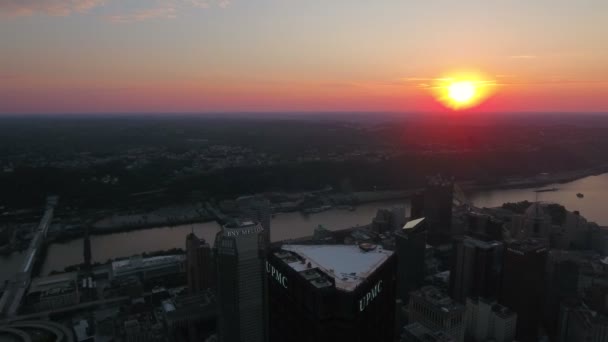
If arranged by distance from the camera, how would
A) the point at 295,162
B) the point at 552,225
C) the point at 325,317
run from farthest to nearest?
the point at 295,162 < the point at 552,225 < the point at 325,317

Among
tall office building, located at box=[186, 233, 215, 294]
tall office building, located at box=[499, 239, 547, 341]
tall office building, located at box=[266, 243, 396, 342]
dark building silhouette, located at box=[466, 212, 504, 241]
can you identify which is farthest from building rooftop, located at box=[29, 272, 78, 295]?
dark building silhouette, located at box=[466, 212, 504, 241]

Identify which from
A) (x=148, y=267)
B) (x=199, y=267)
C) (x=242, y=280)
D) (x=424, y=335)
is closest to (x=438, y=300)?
(x=424, y=335)

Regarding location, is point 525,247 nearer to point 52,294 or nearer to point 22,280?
point 52,294

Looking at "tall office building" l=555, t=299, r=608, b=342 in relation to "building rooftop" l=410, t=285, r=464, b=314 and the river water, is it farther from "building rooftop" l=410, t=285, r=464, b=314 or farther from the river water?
the river water

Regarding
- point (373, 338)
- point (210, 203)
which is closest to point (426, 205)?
point (210, 203)

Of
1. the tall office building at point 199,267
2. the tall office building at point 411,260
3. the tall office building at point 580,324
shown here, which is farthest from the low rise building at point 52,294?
the tall office building at point 580,324

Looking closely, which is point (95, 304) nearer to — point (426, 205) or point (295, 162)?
point (426, 205)

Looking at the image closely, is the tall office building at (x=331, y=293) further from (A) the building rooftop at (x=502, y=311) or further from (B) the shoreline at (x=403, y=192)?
(B) the shoreline at (x=403, y=192)
